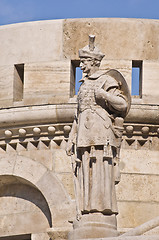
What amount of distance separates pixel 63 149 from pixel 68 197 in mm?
791

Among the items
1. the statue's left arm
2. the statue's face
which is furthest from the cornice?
the statue's left arm

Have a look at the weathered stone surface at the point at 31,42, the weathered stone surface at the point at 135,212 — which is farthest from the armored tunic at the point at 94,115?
the weathered stone surface at the point at 31,42

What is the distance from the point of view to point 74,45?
17594 millimetres

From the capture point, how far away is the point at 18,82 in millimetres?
17812

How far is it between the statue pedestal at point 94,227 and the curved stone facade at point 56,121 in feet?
8.72

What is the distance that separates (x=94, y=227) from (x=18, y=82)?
176 inches

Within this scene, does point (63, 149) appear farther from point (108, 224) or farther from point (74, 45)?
point (108, 224)

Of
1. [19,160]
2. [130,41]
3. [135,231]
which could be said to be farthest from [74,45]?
[135,231]

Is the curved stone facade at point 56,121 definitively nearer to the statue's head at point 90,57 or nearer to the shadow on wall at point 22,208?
the shadow on wall at point 22,208

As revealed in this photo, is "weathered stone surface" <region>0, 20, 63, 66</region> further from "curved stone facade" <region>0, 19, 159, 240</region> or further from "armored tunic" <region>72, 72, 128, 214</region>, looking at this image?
"armored tunic" <region>72, 72, 128, 214</region>

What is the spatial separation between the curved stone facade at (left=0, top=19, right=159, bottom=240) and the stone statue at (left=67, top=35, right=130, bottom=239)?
8.01 feet

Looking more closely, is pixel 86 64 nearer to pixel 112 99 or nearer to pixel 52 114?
pixel 112 99

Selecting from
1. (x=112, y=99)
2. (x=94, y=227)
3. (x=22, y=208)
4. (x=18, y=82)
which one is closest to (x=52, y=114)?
(x=18, y=82)

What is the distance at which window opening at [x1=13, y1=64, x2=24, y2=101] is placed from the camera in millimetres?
17688
